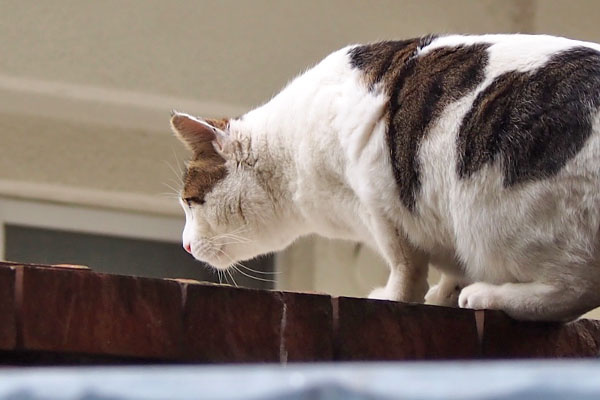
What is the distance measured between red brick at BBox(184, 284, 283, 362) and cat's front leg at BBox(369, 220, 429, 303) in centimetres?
42

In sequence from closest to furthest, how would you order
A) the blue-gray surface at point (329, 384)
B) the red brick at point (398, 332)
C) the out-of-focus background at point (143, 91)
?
the blue-gray surface at point (329, 384) < the red brick at point (398, 332) < the out-of-focus background at point (143, 91)

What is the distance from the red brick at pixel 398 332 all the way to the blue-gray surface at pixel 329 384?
464 mm

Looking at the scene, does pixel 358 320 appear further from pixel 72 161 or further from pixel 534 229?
pixel 72 161

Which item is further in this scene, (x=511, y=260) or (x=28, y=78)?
(x=28, y=78)

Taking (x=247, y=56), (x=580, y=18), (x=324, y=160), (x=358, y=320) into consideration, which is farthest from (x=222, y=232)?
(x=580, y=18)

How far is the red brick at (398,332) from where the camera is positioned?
39.1 inches

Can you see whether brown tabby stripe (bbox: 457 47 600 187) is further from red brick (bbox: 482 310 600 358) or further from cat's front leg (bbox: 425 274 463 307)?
cat's front leg (bbox: 425 274 463 307)

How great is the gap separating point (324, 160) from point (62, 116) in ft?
4.88

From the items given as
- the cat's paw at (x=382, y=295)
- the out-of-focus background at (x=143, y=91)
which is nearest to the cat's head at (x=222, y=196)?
the cat's paw at (x=382, y=295)

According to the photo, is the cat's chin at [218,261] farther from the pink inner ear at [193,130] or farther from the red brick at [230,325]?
→ the red brick at [230,325]

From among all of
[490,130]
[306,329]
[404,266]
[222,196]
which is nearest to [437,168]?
[490,130]

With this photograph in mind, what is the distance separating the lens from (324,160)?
4.63ft

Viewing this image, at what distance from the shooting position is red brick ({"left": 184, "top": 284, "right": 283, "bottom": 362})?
3.06 feet

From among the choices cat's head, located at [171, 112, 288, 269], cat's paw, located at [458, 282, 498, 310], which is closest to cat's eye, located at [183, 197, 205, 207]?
cat's head, located at [171, 112, 288, 269]
